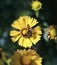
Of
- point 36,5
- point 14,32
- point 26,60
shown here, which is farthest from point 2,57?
point 36,5

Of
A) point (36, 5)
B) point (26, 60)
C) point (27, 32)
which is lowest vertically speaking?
point (26, 60)

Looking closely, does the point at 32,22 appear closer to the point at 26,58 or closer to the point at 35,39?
the point at 35,39

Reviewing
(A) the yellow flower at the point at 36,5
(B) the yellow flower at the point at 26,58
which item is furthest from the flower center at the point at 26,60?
(A) the yellow flower at the point at 36,5

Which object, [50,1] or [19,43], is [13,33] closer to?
[19,43]

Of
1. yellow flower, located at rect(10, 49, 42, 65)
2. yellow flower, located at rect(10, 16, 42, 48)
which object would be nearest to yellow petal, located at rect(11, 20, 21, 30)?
yellow flower, located at rect(10, 16, 42, 48)

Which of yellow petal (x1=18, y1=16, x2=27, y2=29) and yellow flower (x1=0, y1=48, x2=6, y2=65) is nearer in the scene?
yellow flower (x1=0, y1=48, x2=6, y2=65)

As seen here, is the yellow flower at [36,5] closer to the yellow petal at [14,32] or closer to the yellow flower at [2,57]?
the yellow petal at [14,32]

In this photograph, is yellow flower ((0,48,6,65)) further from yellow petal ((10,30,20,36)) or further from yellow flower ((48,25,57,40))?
yellow flower ((48,25,57,40))
